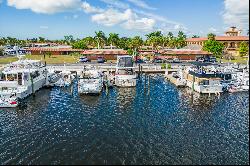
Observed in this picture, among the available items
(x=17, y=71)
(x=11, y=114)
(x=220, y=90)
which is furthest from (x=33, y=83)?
(x=220, y=90)

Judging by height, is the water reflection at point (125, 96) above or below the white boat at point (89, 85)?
below

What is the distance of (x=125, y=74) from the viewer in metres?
67.7

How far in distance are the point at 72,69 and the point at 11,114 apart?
39.7 metres

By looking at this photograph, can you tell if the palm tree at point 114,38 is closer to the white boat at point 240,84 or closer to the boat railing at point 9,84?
the white boat at point 240,84

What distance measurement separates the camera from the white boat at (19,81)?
49513mm

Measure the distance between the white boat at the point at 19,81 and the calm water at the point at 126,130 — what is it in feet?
6.44

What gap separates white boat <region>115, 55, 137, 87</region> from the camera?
217 ft

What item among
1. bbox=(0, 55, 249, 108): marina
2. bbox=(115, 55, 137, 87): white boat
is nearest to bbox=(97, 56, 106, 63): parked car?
bbox=(0, 55, 249, 108): marina

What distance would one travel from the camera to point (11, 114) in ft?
147

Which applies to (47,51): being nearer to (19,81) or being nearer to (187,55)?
(187,55)

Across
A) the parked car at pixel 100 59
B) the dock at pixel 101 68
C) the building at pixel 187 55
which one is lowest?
the dock at pixel 101 68

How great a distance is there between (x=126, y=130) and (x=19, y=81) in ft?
90.6

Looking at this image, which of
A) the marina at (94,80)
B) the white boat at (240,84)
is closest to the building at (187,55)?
the marina at (94,80)

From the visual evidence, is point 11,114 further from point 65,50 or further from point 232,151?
point 65,50
